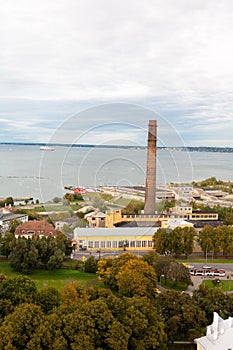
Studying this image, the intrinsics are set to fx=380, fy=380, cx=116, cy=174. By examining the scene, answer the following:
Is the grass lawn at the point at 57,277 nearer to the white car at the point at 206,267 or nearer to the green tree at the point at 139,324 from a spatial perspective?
the white car at the point at 206,267

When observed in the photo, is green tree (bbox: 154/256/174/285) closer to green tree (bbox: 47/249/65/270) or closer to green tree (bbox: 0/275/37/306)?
green tree (bbox: 47/249/65/270)

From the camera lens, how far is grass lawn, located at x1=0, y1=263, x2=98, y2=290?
11672 millimetres

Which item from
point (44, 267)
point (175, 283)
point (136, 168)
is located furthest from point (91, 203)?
point (44, 267)

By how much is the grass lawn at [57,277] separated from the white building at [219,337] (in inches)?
226

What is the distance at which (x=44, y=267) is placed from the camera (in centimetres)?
1333

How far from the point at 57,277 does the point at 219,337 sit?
23.6 feet

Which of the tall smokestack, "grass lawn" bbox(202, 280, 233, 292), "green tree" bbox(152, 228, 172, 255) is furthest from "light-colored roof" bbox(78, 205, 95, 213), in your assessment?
"green tree" bbox(152, 228, 172, 255)

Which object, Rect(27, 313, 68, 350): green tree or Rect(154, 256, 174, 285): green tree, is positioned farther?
Rect(154, 256, 174, 285): green tree

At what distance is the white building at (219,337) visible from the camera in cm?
598

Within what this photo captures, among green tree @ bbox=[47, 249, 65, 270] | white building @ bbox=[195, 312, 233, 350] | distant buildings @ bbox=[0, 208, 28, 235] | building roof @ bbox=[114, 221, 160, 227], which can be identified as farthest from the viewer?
distant buildings @ bbox=[0, 208, 28, 235]

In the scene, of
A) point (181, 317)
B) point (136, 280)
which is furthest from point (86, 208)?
point (181, 317)

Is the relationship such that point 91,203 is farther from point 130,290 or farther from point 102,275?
point 102,275

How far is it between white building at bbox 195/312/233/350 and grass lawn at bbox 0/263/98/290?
574cm

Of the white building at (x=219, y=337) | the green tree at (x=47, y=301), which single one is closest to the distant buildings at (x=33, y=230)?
the green tree at (x=47, y=301)
